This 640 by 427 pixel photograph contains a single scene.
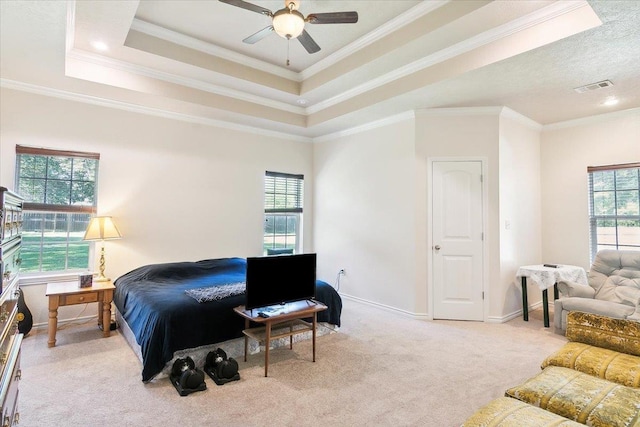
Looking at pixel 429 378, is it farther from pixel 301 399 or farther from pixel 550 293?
pixel 550 293

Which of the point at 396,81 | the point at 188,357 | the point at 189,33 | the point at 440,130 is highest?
the point at 189,33

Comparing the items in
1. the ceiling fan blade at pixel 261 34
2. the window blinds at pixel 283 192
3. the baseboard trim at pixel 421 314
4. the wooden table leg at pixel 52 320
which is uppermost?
the ceiling fan blade at pixel 261 34

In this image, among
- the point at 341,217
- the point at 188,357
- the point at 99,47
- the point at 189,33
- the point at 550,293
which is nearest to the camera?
the point at 188,357

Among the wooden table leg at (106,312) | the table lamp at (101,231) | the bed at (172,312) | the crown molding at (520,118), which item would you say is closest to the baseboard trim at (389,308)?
the bed at (172,312)

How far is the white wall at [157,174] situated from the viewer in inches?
151

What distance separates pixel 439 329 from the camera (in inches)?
158

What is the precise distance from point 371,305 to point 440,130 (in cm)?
271

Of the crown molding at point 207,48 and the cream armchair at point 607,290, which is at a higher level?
the crown molding at point 207,48

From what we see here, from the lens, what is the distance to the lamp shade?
A: 3811 millimetres

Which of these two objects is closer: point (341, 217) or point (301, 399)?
→ point (301, 399)

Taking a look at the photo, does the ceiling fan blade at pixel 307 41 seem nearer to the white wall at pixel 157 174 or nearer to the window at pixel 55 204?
the white wall at pixel 157 174

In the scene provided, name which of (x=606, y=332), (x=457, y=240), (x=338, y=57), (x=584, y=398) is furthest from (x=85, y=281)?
(x=606, y=332)

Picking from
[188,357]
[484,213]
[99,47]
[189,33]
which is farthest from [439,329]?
[99,47]

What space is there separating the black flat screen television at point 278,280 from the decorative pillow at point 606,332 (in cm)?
209
